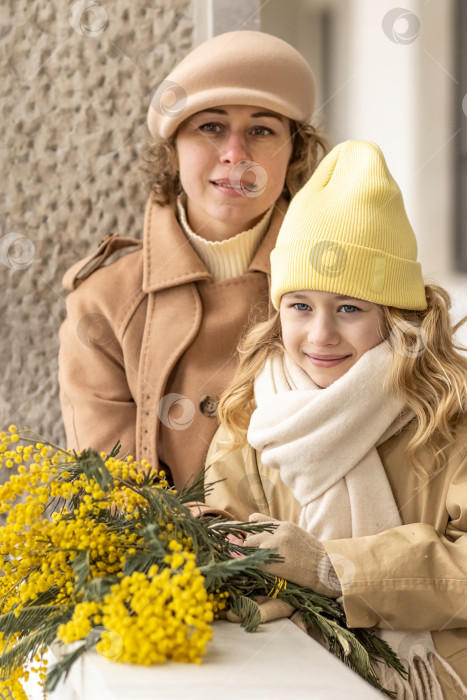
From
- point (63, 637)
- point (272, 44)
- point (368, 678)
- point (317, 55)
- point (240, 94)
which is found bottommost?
point (368, 678)

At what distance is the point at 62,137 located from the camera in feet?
6.97

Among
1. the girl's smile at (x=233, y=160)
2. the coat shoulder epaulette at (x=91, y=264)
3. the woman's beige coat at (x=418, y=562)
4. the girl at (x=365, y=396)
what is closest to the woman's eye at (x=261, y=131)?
the girl's smile at (x=233, y=160)

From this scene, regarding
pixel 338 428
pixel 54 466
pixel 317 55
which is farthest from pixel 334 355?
pixel 317 55

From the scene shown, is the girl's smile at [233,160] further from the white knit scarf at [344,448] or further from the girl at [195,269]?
the white knit scarf at [344,448]

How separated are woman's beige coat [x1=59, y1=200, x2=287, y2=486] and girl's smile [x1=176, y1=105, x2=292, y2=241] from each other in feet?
0.33

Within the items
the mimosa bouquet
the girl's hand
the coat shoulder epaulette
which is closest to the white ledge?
the mimosa bouquet

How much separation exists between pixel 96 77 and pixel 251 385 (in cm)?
95

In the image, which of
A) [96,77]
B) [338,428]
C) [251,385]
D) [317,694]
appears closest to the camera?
[317,694]

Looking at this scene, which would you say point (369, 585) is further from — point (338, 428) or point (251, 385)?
point (251, 385)

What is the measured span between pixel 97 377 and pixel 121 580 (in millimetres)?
864

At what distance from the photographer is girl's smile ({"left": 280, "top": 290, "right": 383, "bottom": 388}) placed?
1451 millimetres

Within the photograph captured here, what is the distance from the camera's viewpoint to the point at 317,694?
35.9 inches

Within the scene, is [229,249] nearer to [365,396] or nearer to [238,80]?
[238,80]

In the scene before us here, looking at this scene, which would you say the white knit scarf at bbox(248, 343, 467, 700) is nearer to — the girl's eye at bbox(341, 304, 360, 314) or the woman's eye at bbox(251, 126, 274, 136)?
the girl's eye at bbox(341, 304, 360, 314)
